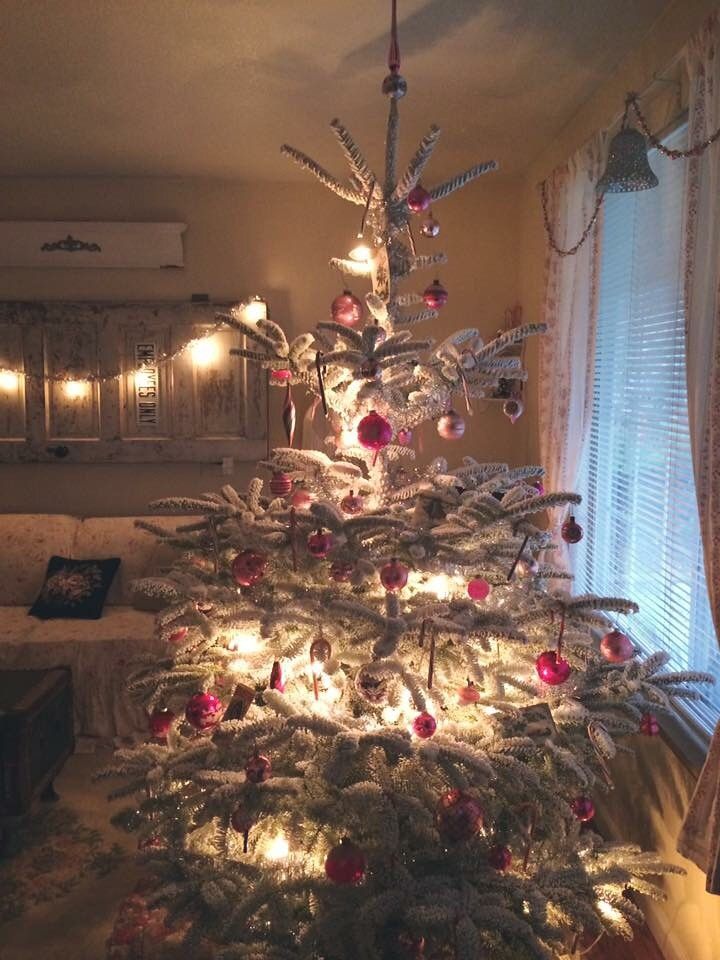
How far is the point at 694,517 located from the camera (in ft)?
6.64

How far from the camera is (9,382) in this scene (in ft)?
12.8

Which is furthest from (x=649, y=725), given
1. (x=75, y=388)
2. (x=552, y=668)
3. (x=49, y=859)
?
(x=75, y=388)

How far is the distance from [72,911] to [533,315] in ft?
10.3

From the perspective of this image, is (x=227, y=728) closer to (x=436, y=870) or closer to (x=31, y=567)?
(x=436, y=870)

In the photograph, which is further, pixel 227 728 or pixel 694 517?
pixel 694 517

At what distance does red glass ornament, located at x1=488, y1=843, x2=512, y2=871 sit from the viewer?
161 centimetres

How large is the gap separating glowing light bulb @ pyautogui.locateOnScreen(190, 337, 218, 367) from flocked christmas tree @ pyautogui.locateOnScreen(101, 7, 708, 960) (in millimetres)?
2064

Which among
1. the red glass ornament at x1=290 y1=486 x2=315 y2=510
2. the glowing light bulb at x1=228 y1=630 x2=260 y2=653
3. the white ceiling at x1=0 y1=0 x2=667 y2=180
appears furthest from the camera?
the white ceiling at x1=0 y1=0 x2=667 y2=180

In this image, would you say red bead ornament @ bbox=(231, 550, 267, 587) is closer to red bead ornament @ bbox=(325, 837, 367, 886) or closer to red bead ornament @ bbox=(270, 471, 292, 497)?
red bead ornament @ bbox=(270, 471, 292, 497)

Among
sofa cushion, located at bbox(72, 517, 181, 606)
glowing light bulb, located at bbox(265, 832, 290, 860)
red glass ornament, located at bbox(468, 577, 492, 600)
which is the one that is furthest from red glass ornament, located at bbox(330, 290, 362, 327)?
sofa cushion, located at bbox(72, 517, 181, 606)

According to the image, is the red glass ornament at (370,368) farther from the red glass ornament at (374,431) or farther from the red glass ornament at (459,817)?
the red glass ornament at (459,817)

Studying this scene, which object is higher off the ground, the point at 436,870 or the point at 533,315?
the point at 533,315

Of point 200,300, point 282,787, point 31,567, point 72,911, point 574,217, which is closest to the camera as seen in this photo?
point 282,787

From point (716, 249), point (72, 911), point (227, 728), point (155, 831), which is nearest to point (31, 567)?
point (72, 911)
